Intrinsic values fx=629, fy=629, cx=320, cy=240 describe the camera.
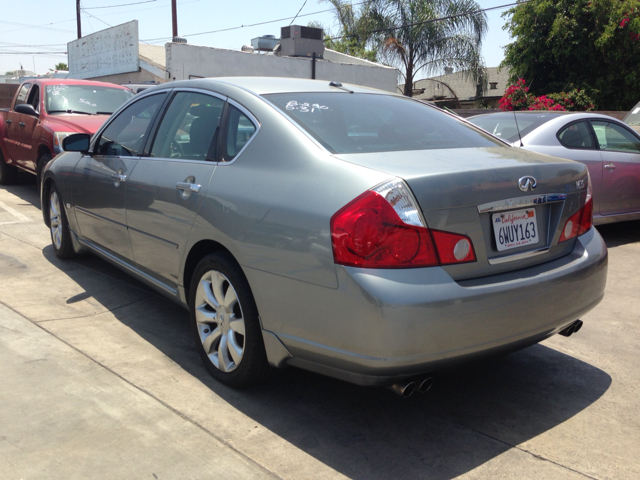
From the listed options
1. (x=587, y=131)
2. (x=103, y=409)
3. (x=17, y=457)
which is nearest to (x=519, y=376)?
(x=103, y=409)

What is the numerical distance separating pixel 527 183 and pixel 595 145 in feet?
14.9

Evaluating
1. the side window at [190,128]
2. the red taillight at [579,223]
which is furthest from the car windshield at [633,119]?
the side window at [190,128]

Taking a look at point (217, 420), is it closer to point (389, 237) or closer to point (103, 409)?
point (103, 409)

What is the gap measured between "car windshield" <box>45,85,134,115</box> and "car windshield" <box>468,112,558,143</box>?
5169mm

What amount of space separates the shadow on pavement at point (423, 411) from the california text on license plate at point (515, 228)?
59 centimetres

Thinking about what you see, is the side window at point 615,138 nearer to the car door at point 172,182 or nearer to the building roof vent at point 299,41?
the car door at point 172,182

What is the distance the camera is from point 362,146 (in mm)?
3094

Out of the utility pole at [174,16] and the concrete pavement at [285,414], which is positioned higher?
the utility pole at [174,16]

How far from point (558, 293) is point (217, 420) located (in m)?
1.71

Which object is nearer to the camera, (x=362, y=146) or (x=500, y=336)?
(x=500, y=336)

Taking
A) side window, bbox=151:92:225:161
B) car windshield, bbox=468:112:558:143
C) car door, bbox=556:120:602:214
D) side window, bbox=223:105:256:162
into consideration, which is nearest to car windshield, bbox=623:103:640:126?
car door, bbox=556:120:602:214

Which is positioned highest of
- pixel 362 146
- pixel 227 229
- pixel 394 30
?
pixel 394 30

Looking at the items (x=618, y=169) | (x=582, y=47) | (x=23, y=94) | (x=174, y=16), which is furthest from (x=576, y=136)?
(x=174, y=16)

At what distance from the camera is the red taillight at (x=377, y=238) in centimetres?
250
